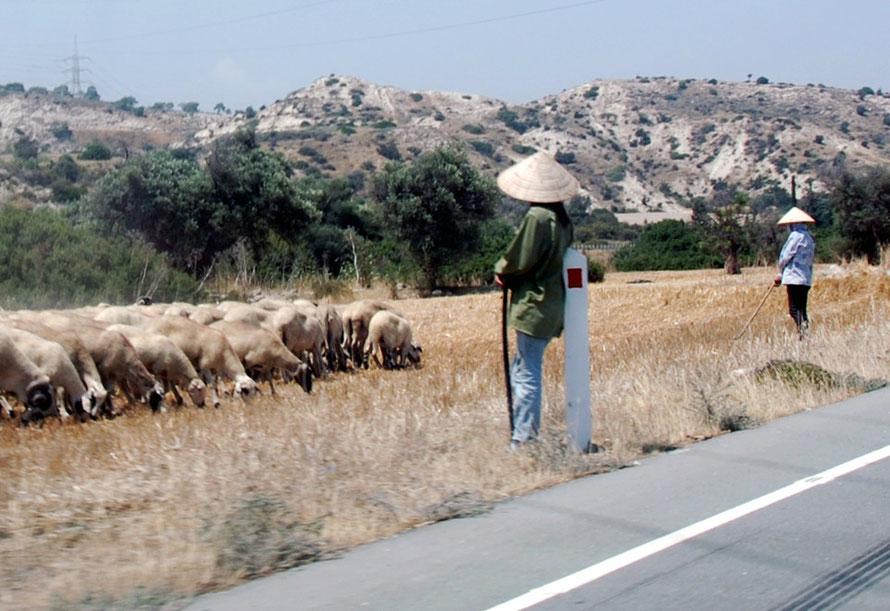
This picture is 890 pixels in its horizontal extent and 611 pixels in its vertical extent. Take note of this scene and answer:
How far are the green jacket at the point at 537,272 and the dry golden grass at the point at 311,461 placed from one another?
0.91m

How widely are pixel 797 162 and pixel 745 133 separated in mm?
8851

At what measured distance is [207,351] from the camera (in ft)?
49.1

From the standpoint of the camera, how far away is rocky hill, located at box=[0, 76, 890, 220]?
84.9m

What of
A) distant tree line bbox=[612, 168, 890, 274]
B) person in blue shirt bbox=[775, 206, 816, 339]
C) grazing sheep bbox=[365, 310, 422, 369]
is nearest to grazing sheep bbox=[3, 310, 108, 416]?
grazing sheep bbox=[365, 310, 422, 369]

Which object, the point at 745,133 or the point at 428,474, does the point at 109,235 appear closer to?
the point at 428,474

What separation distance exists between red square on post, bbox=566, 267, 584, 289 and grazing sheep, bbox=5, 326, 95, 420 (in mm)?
6656

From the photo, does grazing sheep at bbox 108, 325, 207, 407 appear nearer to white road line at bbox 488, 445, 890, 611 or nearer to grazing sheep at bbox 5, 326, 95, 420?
grazing sheep at bbox 5, 326, 95, 420

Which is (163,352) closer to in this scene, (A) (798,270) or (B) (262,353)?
(B) (262,353)

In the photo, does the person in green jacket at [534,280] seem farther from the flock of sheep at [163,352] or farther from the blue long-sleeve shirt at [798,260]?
the blue long-sleeve shirt at [798,260]

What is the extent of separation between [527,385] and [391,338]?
1062 centimetres

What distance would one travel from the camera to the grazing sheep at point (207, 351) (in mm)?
14938

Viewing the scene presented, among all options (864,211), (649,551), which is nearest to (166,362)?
(649,551)

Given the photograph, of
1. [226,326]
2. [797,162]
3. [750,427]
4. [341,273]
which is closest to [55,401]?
[226,326]

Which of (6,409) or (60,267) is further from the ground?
(60,267)
